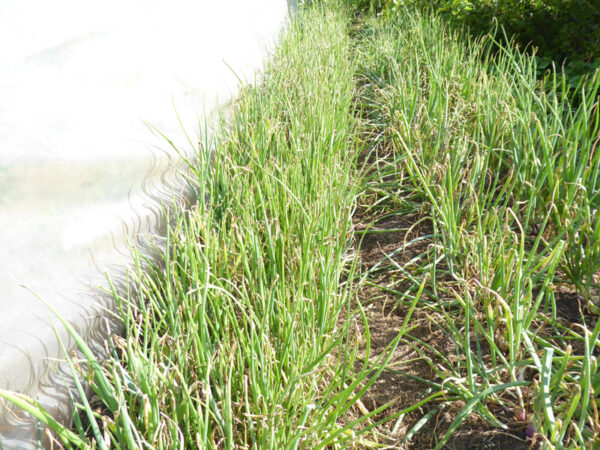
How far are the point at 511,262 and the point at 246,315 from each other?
26.7 inches

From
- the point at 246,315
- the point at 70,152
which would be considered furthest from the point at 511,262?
the point at 70,152

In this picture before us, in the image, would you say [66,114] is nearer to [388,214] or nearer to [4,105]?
[4,105]

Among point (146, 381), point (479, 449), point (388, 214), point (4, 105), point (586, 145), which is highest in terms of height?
point (4, 105)

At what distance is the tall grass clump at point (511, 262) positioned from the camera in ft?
3.05

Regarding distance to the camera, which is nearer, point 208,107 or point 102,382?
point 102,382

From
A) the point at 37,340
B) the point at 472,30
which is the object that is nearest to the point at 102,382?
the point at 37,340

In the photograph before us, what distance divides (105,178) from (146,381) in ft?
2.22

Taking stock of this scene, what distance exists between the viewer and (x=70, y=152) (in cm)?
116

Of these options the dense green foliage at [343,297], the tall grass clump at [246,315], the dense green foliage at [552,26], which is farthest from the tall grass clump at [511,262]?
the dense green foliage at [552,26]

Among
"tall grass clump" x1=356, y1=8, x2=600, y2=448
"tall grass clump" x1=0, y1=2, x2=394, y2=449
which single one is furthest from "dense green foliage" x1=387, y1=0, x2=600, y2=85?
"tall grass clump" x1=0, y1=2, x2=394, y2=449

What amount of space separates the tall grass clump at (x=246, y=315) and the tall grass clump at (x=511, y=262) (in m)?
0.25

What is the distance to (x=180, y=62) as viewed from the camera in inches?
69.5

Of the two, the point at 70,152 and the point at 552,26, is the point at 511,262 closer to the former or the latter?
the point at 70,152

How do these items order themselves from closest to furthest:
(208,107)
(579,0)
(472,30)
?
1. (208,107)
2. (579,0)
3. (472,30)
